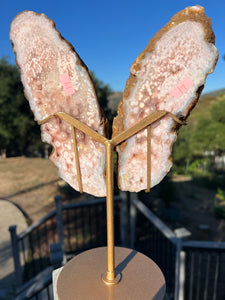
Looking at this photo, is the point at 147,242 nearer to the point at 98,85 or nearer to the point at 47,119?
the point at 47,119

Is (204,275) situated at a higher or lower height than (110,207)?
lower

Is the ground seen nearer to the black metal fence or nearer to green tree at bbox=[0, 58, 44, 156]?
green tree at bbox=[0, 58, 44, 156]

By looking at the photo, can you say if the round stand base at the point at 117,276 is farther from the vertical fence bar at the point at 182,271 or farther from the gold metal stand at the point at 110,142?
the vertical fence bar at the point at 182,271

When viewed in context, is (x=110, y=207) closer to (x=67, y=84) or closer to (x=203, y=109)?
(x=67, y=84)

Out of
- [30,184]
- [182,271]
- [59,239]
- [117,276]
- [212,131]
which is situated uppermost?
[117,276]

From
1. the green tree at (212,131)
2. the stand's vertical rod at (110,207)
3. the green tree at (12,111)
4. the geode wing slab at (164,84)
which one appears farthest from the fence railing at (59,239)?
the green tree at (212,131)

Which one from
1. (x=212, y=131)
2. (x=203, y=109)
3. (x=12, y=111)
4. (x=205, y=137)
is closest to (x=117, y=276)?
(x=12, y=111)

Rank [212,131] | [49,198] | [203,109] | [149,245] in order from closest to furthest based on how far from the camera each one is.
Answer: [149,245] < [49,198] < [212,131] < [203,109]
